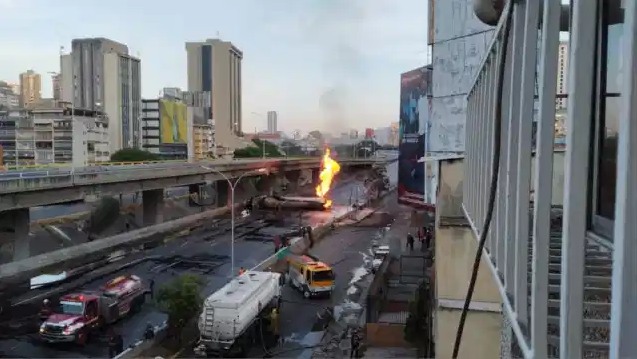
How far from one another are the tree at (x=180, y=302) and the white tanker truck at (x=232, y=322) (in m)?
0.83

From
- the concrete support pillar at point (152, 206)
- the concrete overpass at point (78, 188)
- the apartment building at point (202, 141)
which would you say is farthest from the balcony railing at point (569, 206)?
the apartment building at point (202, 141)

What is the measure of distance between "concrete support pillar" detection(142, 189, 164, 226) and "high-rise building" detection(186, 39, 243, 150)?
103 metres

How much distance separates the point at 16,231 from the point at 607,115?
2832 centimetres

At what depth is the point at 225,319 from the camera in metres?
13.2

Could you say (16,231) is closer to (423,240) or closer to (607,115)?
(423,240)

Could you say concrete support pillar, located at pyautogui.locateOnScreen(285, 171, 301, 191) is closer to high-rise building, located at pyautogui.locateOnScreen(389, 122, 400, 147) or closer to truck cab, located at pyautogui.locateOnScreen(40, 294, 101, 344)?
truck cab, located at pyautogui.locateOnScreen(40, 294, 101, 344)

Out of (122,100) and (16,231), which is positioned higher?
(122,100)

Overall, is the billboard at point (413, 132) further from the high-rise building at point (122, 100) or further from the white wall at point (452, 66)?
the high-rise building at point (122, 100)

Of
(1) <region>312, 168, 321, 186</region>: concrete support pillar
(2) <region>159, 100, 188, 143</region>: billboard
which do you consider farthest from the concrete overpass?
(2) <region>159, 100, 188, 143</region>: billboard

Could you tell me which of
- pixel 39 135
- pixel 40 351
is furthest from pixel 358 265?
pixel 39 135

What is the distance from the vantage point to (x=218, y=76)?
→ 481 ft

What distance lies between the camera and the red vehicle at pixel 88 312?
47.3ft

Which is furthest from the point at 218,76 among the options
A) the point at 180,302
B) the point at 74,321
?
the point at 180,302

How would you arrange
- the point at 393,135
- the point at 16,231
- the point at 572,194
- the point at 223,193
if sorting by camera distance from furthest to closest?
1. the point at 393,135
2. the point at 223,193
3. the point at 16,231
4. the point at 572,194
